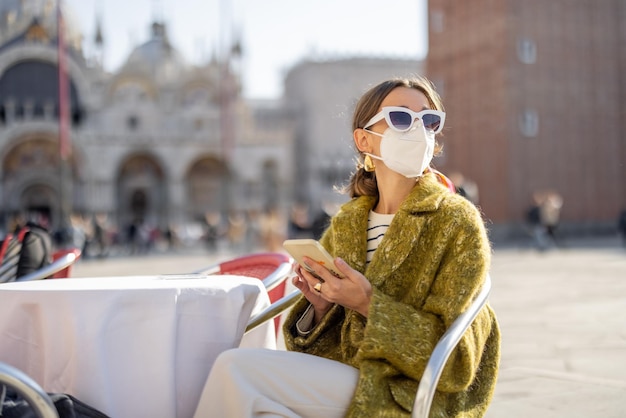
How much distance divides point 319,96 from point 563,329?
44.4 metres

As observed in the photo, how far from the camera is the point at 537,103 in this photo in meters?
25.2

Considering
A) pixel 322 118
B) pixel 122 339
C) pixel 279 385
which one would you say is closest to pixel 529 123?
pixel 122 339

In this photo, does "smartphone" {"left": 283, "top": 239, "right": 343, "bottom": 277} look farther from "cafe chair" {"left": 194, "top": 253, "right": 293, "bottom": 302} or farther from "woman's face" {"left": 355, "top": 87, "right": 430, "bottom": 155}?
"cafe chair" {"left": 194, "top": 253, "right": 293, "bottom": 302}

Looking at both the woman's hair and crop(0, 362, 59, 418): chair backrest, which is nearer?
crop(0, 362, 59, 418): chair backrest

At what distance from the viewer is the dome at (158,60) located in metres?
44.8

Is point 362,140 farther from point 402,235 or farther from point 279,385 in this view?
point 279,385

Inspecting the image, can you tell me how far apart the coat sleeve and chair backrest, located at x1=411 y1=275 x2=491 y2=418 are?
0.05m

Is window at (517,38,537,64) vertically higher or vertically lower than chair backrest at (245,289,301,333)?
higher

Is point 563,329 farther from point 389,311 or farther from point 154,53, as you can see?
point 154,53

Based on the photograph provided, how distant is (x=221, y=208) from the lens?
4444cm

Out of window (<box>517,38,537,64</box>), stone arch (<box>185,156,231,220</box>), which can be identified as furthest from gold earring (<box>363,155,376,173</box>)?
stone arch (<box>185,156,231,220</box>)

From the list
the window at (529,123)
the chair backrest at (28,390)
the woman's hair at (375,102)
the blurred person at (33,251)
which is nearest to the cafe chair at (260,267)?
the blurred person at (33,251)

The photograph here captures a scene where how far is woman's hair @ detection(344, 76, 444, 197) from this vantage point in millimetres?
2678

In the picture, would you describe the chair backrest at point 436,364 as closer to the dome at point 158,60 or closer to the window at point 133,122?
the window at point 133,122
